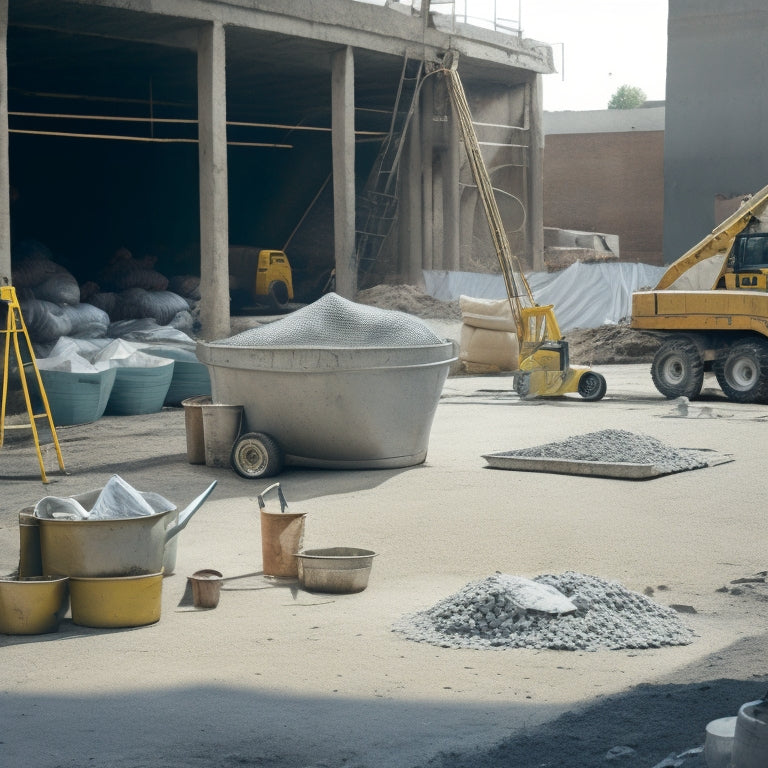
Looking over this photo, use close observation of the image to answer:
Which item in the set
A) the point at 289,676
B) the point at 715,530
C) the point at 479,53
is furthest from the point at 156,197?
the point at 289,676

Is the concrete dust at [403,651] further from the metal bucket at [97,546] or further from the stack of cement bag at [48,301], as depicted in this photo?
the stack of cement bag at [48,301]

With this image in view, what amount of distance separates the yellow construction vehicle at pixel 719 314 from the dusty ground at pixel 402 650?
563 cm

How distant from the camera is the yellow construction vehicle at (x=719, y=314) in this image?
16.8 metres

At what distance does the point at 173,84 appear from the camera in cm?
3056

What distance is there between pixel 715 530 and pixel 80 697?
5.01 metres

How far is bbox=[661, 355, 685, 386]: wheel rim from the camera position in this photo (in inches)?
694

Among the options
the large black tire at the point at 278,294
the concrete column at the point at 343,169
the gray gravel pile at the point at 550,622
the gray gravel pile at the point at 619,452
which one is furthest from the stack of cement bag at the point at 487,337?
the gray gravel pile at the point at 550,622

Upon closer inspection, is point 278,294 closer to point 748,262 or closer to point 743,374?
point 748,262

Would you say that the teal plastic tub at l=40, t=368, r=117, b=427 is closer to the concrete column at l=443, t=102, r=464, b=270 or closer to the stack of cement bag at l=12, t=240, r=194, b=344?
the stack of cement bag at l=12, t=240, r=194, b=344

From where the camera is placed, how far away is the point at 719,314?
1705 cm

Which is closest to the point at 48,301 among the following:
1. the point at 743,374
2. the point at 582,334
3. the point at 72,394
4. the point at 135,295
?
the point at 135,295

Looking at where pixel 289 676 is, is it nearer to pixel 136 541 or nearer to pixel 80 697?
pixel 80 697

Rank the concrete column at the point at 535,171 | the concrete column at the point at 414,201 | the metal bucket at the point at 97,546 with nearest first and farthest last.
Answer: the metal bucket at the point at 97,546 < the concrete column at the point at 414,201 < the concrete column at the point at 535,171

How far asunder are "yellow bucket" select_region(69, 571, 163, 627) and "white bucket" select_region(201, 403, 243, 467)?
492 cm
